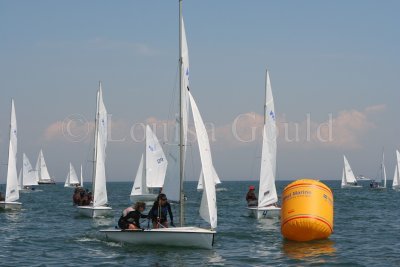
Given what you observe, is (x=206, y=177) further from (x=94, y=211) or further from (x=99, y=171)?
(x=99, y=171)

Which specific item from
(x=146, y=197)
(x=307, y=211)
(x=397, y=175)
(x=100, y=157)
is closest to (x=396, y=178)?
(x=397, y=175)

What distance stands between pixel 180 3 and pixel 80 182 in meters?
112

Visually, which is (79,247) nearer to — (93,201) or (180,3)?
(180,3)

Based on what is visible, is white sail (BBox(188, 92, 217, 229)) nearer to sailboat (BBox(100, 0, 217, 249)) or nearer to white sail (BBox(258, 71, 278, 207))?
sailboat (BBox(100, 0, 217, 249))

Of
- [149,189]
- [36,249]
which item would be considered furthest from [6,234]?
[149,189]

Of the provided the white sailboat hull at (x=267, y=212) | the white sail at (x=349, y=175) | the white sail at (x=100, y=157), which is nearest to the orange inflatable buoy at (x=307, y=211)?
the white sailboat hull at (x=267, y=212)

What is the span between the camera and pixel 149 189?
5584 centimetres

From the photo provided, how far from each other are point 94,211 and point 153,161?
18556 millimetres

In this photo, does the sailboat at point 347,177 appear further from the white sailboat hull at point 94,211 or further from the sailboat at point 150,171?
the white sailboat hull at point 94,211

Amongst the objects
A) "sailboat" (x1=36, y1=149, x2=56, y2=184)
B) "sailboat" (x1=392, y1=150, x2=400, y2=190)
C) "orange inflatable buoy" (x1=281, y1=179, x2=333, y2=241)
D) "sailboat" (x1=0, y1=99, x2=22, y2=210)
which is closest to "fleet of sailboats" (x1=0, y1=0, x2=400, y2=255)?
"sailboat" (x1=0, y1=99, x2=22, y2=210)

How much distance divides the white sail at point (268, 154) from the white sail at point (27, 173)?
6401 cm

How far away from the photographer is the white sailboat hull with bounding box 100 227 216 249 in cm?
2097

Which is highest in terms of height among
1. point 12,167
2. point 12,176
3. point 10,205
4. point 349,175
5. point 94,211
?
point 349,175

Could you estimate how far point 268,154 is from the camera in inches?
1385
